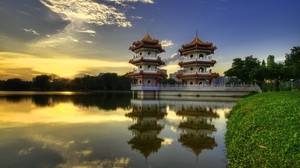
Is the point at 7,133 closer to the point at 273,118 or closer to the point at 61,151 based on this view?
the point at 61,151

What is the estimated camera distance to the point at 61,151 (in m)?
11.8

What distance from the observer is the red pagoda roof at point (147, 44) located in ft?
199

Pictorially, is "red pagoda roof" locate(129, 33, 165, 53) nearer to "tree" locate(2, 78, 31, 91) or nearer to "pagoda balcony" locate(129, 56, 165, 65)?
"pagoda balcony" locate(129, 56, 165, 65)

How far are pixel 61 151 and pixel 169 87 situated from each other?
49993 millimetres

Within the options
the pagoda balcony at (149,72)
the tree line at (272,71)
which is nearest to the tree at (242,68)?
the tree line at (272,71)

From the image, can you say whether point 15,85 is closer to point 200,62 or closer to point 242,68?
point 200,62

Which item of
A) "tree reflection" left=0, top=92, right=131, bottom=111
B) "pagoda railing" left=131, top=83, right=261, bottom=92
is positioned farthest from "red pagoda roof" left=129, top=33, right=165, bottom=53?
"tree reflection" left=0, top=92, right=131, bottom=111

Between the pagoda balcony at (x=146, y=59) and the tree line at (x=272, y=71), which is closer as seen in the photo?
the tree line at (x=272, y=71)

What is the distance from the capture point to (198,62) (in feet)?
194

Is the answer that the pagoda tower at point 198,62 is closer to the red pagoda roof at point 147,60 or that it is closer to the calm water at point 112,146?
the red pagoda roof at point 147,60

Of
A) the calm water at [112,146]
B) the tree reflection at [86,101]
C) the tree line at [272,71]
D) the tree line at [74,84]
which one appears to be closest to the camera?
the calm water at [112,146]

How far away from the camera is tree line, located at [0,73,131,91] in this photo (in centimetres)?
12350

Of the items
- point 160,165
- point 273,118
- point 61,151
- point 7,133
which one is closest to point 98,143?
point 61,151

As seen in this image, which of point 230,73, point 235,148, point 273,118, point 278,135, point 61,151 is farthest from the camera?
point 230,73
